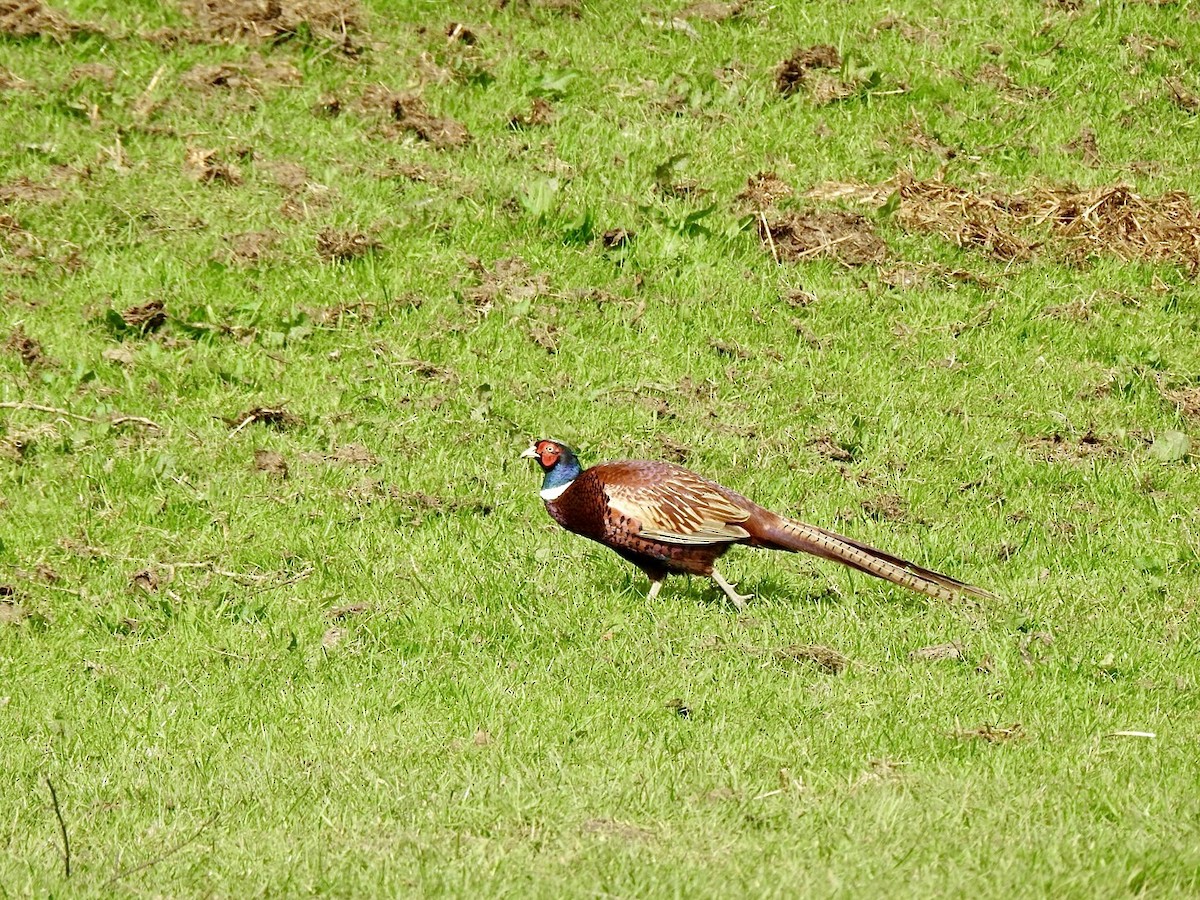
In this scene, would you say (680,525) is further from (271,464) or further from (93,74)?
(93,74)

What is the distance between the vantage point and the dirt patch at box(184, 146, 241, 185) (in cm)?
1297

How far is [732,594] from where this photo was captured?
28.6 feet

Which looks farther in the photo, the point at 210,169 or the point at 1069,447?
the point at 210,169

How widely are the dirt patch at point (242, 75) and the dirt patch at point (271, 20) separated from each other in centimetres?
43

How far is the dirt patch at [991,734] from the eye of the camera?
7047 millimetres

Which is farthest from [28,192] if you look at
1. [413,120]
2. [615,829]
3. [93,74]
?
[615,829]

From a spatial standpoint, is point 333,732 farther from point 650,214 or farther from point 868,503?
point 650,214

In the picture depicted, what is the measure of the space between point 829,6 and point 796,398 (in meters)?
5.71

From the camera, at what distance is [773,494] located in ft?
32.8

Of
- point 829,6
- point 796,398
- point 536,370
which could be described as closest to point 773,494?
point 796,398

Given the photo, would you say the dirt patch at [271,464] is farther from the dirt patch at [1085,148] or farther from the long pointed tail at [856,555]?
the dirt patch at [1085,148]

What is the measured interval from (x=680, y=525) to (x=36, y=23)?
29.3 ft

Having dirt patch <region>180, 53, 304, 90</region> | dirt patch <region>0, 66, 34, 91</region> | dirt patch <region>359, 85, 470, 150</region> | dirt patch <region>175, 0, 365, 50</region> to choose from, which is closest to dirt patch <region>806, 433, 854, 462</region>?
dirt patch <region>359, 85, 470, 150</region>

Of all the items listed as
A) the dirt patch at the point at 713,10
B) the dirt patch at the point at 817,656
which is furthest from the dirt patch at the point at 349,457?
the dirt patch at the point at 713,10
